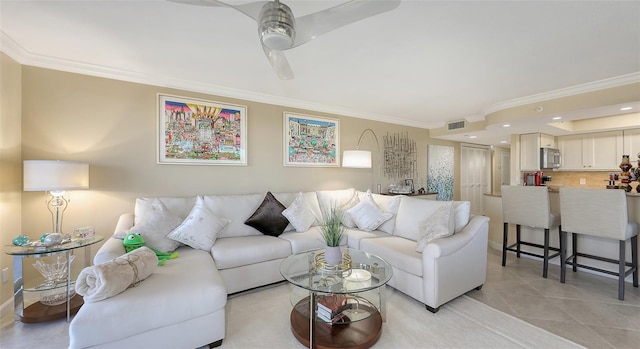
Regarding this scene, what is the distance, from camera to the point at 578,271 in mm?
3076

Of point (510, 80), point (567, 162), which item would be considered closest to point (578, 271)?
point (510, 80)

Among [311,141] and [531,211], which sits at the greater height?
[311,141]

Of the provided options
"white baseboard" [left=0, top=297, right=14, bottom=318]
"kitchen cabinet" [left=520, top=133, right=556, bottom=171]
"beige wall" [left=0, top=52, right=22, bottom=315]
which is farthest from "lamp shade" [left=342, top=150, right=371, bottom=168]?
"white baseboard" [left=0, top=297, right=14, bottom=318]

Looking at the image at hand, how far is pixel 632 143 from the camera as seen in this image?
4.26 metres

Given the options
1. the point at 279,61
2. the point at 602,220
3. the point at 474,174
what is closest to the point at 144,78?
the point at 279,61

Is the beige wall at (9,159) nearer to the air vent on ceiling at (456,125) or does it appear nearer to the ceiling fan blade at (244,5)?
the ceiling fan blade at (244,5)

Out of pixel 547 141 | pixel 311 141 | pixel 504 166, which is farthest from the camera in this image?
pixel 504 166

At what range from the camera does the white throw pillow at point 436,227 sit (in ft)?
7.80

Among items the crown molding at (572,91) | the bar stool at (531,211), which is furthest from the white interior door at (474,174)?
the bar stool at (531,211)

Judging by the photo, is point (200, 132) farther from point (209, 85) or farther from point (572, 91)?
point (572, 91)

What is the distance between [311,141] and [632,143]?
18.0 feet

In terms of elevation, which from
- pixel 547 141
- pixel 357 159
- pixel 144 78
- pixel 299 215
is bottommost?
pixel 299 215

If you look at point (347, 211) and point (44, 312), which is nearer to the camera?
point (44, 312)

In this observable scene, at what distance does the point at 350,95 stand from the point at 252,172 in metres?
1.81
